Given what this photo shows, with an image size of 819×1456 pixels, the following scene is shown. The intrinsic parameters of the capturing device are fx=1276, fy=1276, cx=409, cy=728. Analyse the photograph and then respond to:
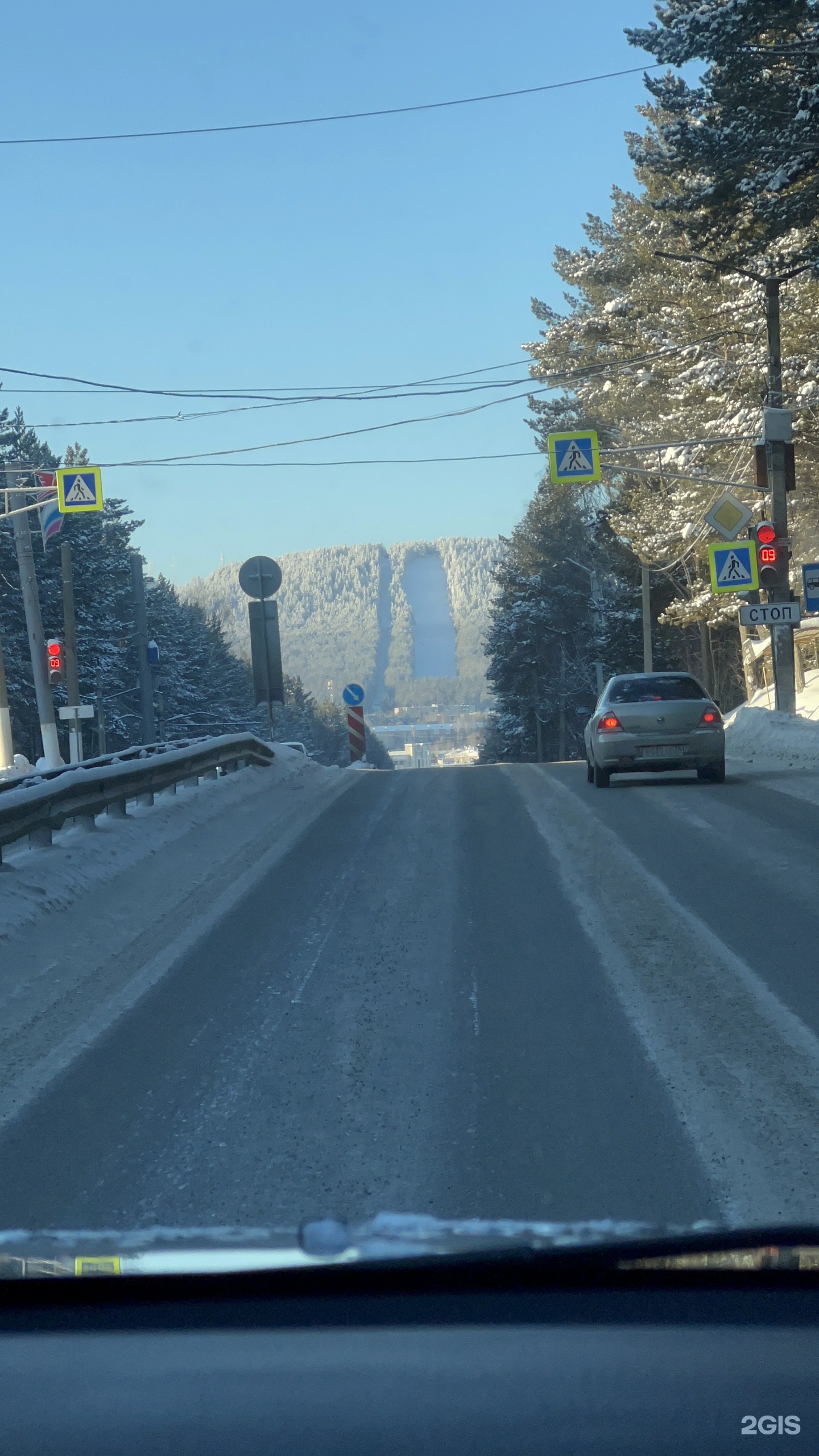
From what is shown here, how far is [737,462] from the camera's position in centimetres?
3678

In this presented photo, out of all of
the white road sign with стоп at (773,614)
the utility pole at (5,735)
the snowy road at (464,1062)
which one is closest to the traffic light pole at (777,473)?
the white road sign with стоп at (773,614)

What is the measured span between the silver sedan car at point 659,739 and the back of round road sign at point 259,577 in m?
6.22

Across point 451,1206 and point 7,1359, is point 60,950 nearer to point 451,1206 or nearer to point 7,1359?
point 451,1206

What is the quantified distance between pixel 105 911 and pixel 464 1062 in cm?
389

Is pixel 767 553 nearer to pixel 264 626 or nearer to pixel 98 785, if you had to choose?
pixel 264 626

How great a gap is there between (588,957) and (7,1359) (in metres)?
5.06

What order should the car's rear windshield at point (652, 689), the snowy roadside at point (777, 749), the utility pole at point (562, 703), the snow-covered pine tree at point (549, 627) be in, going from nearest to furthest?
the snowy roadside at point (777, 749) → the car's rear windshield at point (652, 689) → the snow-covered pine tree at point (549, 627) → the utility pole at point (562, 703)

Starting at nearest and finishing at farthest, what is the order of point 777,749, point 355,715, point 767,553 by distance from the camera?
1. point 777,749
2. point 767,553
3. point 355,715

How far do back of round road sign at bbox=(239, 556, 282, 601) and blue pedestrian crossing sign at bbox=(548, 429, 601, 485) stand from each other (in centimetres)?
817

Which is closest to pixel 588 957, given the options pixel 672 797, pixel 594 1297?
pixel 594 1297

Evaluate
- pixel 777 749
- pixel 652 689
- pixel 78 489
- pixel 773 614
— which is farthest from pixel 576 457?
pixel 652 689

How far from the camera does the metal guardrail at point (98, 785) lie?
349 inches

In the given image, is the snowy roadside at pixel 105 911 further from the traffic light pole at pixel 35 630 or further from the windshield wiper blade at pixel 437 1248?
the traffic light pole at pixel 35 630

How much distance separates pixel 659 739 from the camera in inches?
653
